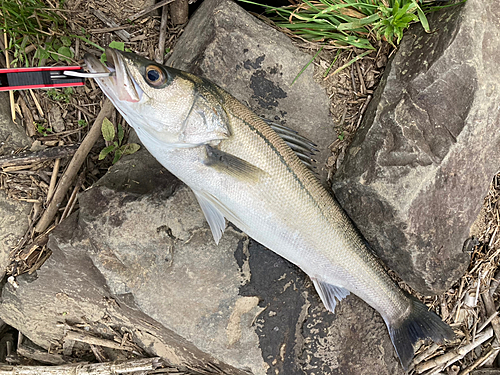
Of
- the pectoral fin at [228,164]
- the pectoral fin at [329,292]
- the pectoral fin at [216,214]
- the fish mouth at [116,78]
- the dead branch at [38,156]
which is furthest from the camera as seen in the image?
the dead branch at [38,156]

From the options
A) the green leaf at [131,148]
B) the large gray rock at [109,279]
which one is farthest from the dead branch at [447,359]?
the green leaf at [131,148]

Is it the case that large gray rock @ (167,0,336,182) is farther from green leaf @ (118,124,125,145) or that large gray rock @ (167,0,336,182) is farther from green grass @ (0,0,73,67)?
green grass @ (0,0,73,67)

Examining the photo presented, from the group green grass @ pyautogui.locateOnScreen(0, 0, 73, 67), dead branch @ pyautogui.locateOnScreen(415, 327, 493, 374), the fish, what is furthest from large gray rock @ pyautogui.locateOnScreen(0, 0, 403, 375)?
green grass @ pyautogui.locateOnScreen(0, 0, 73, 67)

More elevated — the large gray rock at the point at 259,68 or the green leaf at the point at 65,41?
the large gray rock at the point at 259,68

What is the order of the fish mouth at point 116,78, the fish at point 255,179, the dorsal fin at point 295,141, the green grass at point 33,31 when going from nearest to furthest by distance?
1. the fish mouth at point 116,78
2. the fish at point 255,179
3. the dorsal fin at point 295,141
4. the green grass at point 33,31

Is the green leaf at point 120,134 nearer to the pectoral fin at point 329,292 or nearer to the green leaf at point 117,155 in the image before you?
the green leaf at point 117,155

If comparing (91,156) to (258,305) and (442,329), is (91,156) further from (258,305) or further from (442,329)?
(442,329)
